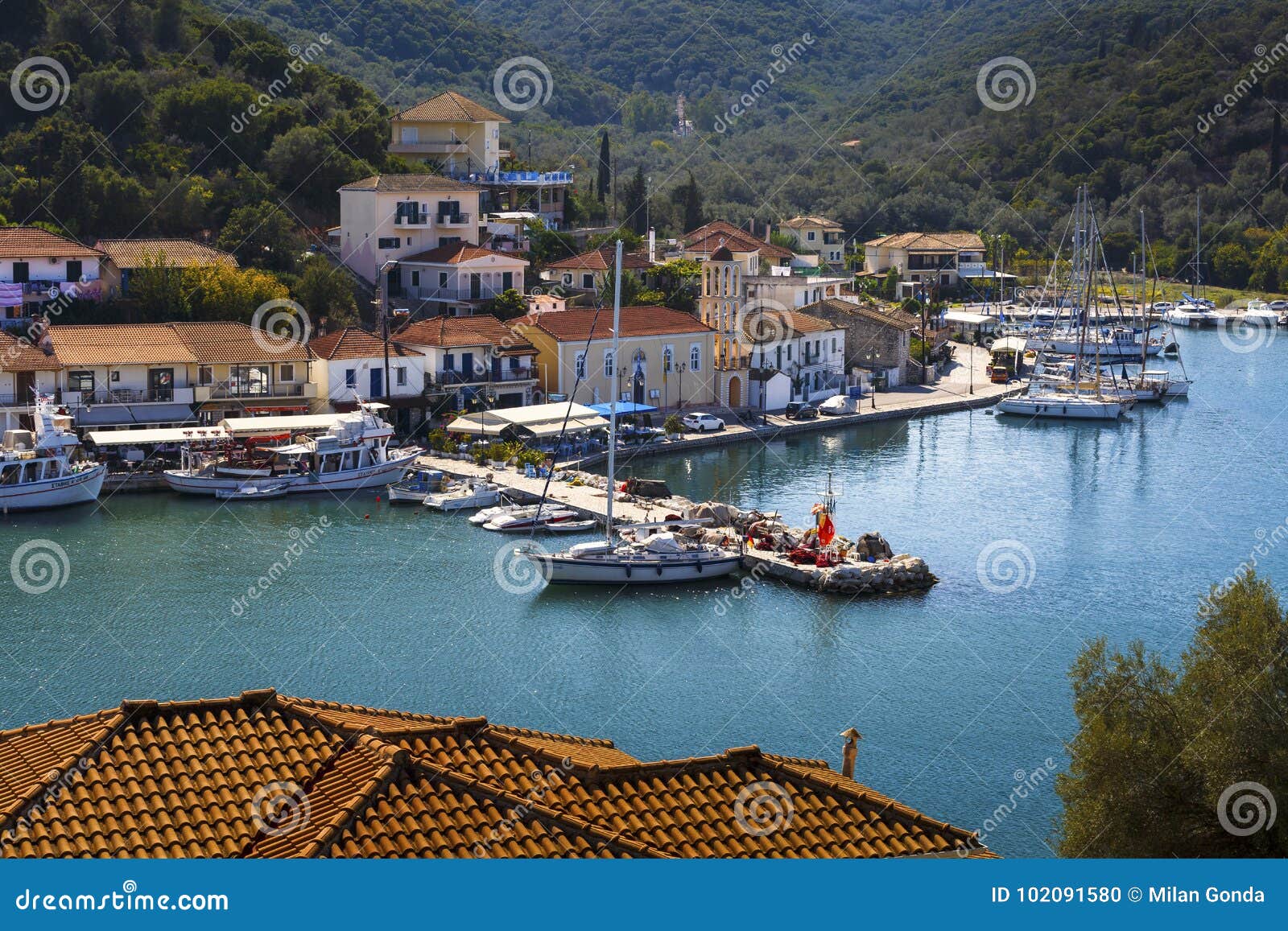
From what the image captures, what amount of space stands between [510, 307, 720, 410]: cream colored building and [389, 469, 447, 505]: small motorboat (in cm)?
654

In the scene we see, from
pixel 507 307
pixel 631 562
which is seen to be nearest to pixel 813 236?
pixel 507 307

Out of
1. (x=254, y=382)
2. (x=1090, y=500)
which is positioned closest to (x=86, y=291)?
(x=254, y=382)

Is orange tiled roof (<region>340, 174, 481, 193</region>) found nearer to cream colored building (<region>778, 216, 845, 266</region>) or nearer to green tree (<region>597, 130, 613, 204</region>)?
green tree (<region>597, 130, 613, 204</region>)

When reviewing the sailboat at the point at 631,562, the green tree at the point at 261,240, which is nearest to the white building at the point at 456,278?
the green tree at the point at 261,240

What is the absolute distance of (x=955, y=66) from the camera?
372 feet

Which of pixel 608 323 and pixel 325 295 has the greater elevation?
pixel 325 295

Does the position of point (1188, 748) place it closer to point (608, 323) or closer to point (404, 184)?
point (608, 323)

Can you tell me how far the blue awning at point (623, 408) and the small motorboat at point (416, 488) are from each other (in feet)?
21.7

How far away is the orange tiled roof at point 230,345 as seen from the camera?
38219 mm

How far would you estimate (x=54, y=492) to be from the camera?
32.7m

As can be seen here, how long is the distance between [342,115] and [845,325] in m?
17.3

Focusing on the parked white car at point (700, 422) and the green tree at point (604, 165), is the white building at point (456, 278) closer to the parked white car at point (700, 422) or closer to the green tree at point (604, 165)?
the parked white car at point (700, 422)

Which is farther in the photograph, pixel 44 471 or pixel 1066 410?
pixel 1066 410

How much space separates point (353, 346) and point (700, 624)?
54.2 ft
